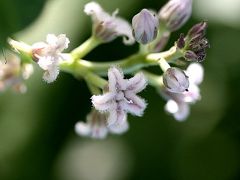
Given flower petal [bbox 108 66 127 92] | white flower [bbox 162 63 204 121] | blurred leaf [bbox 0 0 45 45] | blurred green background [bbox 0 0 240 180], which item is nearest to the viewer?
flower petal [bbox 108 66 127 92]

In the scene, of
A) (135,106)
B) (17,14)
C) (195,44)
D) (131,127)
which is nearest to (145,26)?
(195,44)

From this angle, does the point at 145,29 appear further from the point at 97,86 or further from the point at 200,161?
the point at 200,161

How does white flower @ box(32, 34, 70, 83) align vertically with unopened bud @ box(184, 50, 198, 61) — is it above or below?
above

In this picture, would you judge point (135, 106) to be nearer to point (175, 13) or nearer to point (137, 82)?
Answer: point (137, 82)

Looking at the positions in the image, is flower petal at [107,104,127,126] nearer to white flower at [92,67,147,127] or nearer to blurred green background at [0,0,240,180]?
white flower at [92,67,147,127]

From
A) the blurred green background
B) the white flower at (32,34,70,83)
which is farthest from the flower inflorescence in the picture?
the blurred green background

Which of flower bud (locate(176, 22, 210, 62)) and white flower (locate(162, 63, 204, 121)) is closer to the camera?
flower bud (locate(176, 22, 210, 62))

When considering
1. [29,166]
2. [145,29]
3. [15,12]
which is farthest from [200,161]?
[145,29]
